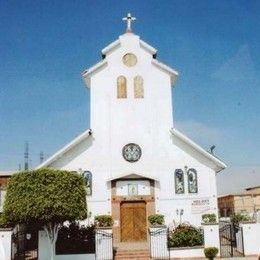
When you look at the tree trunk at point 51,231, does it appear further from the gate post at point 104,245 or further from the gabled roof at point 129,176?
the gabled roof at point 129,176

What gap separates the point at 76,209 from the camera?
21203 mm

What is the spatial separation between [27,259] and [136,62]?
1504 cm

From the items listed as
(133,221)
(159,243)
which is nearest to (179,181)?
(133,221)

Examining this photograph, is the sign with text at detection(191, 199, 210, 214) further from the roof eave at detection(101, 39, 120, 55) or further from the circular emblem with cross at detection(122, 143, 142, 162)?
the roof eave at detection(101, 39, 120, 55)

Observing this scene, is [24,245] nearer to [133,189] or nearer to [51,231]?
[51,231]

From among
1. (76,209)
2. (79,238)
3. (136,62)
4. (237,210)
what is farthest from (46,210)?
(237,210)

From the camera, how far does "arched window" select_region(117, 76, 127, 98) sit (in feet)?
101

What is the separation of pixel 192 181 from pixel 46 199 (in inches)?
457

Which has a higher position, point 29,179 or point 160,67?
point 160,67

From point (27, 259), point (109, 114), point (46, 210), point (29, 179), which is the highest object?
point (109, 114)

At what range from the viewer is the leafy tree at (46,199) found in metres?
20.5

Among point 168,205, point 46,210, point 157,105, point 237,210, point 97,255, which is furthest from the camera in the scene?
point 237,210

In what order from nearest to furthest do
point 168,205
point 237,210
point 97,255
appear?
point 97,255, point 168,205, point 237,210

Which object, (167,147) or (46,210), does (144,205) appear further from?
(46,210)
